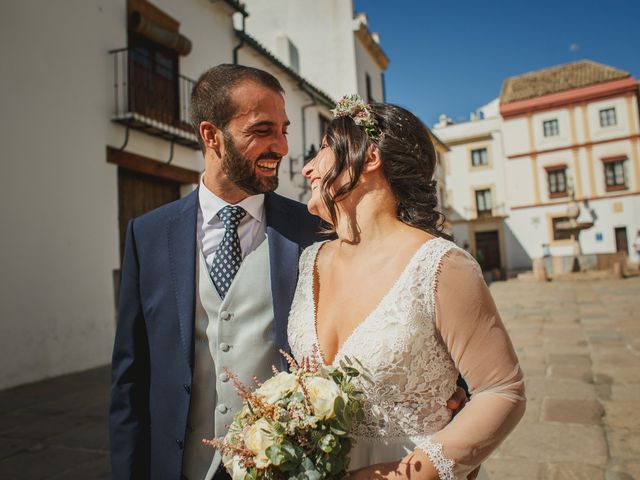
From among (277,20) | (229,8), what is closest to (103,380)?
(229,8)

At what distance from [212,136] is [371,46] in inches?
613

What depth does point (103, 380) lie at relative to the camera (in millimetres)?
5051

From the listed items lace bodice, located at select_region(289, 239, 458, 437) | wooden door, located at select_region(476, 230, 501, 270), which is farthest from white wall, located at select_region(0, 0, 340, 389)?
wooden door, located at select_region(476, 230, 501, 270)

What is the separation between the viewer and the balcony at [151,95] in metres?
6.25

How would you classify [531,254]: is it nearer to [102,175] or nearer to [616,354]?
[616,354]

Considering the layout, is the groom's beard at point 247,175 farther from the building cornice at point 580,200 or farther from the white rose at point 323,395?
the building cornice at point 580,200

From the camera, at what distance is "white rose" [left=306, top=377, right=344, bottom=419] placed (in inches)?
37.7

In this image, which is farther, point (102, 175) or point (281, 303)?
point (102, 175)

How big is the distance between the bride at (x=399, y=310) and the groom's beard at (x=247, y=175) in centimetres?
25

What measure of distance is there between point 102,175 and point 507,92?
2630 centimetres

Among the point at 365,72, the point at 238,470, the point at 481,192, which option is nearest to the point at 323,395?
the point at 238,470

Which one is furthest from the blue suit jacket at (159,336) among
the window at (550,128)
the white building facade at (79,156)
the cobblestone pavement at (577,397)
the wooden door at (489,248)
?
the window at (550,128)

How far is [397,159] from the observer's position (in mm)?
1327

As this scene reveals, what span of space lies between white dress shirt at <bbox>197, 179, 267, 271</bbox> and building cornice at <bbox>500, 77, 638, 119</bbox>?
27.4 meters
